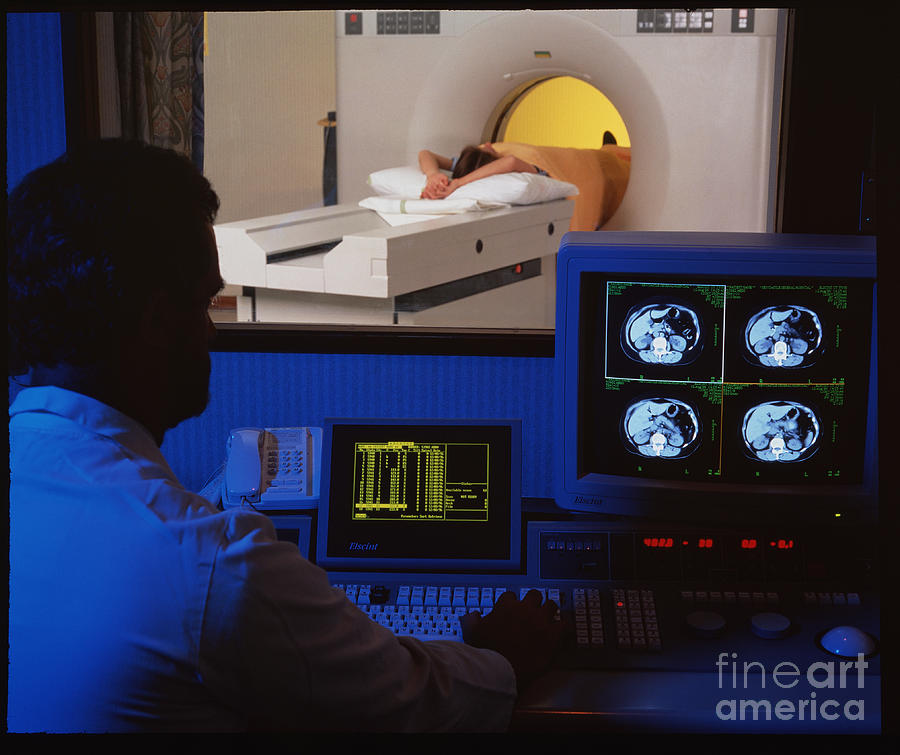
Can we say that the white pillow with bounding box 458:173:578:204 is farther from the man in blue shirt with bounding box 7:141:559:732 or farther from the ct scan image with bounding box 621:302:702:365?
the man in blue shirt with bounding box 7:141:559:732

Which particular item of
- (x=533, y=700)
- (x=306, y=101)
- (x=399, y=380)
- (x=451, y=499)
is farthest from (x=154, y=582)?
(x=306, y=101)

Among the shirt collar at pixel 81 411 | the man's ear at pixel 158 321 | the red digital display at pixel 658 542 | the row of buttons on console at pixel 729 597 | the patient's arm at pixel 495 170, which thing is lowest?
the row of buttons on console at pixel 729 597

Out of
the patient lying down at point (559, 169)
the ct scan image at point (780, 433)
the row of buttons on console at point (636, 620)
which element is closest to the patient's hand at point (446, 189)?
the patient lying down at point (559, 169)

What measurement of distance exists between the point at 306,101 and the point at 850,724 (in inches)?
68.6

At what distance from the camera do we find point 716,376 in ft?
4.94

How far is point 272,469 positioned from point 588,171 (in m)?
1.19

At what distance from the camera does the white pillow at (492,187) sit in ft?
7.42

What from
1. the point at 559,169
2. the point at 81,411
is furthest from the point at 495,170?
the point at 81,411

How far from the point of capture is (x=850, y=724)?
1209mm

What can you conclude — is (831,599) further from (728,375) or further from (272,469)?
(272,469)

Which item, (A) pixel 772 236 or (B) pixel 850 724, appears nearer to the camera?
(B) pixel 850 724

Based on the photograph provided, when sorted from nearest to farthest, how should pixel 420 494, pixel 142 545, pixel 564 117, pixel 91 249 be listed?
pixel 142 545 → pixel 91 249 → pixel 420 494 → pixel 564 117

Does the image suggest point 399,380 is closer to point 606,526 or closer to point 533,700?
point 606,526

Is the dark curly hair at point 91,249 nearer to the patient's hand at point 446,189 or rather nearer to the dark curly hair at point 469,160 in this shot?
the patient's hand at point 446,189
